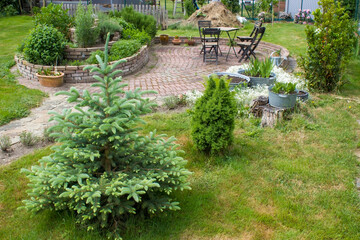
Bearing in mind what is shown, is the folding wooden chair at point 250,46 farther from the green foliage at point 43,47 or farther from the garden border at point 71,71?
the green foliage at point 43,47

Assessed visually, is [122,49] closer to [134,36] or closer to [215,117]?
[134,36]

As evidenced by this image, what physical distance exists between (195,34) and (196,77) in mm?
6343

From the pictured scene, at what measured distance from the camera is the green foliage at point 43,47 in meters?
8.10

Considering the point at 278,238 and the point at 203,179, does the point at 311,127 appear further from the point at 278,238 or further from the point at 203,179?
the point at 278,238

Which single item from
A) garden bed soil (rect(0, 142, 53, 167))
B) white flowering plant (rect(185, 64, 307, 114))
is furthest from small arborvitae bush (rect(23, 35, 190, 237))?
white flowering plant (rect(185, 64, 307, 114))

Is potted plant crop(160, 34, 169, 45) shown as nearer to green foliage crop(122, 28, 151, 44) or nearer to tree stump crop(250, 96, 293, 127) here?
green foliage crop(122, 28, 151, 44)

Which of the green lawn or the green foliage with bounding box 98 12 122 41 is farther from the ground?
the green foliage with bounding box 98 12 122 41

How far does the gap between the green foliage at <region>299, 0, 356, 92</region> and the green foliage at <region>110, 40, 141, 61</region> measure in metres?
4.56

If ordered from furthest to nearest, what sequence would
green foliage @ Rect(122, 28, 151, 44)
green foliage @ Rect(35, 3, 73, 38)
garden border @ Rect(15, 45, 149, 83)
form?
green foliage @ Rect(122, 28, 151, 44), green foliage @ Rect(35, 3, 73, 38), garden border @ Rect(15, 45, 149, 83)

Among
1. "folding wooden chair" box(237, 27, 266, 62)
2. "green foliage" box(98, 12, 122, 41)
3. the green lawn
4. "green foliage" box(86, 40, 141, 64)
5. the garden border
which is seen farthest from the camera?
"green foliage" box(98, 12, 122, 41)

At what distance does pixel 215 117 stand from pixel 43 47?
5825 mm

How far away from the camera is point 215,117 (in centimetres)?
409

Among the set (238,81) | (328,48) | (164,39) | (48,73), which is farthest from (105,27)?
(328,48)

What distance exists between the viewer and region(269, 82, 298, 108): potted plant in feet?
17.5
